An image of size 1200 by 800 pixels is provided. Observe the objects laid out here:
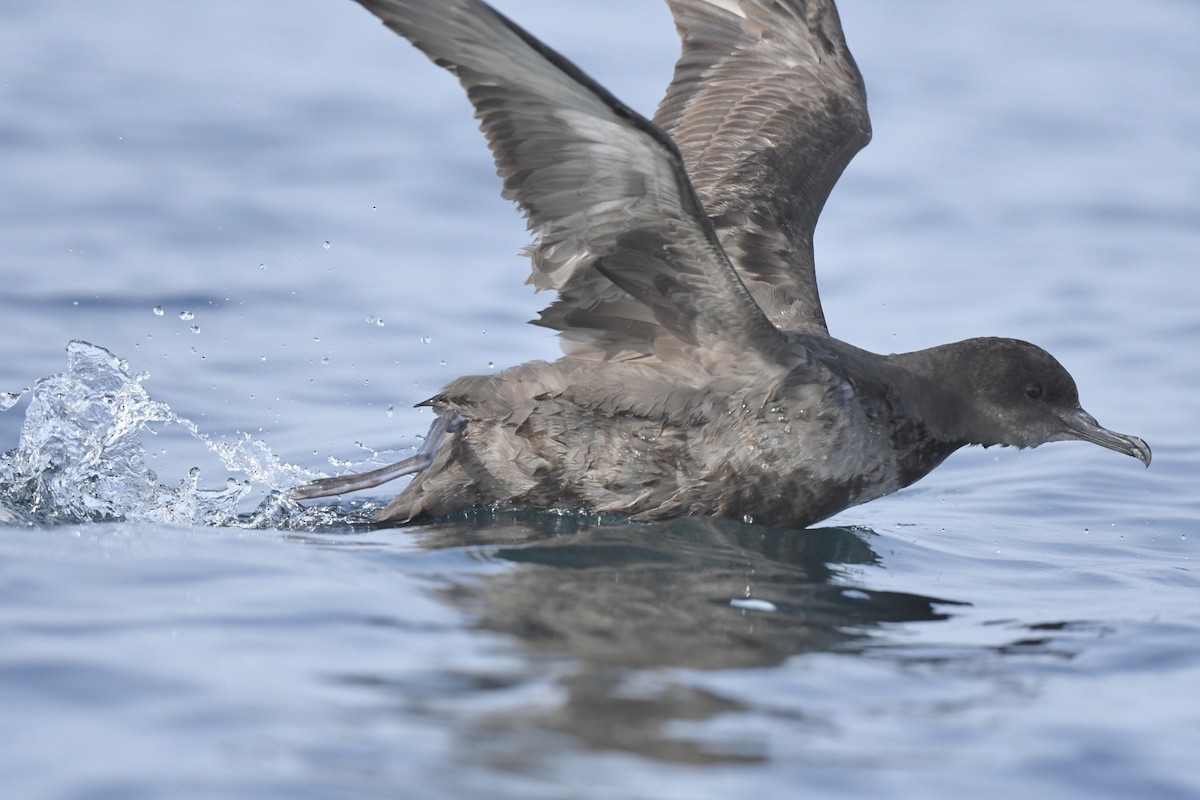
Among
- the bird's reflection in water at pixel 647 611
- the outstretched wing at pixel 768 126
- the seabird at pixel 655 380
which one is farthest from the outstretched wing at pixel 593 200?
the outstretched wing at pixel 768 126

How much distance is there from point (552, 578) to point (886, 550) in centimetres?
200

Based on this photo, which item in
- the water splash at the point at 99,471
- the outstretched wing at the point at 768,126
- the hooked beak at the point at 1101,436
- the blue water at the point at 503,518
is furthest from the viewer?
the outstretched wing at the point at 768,126

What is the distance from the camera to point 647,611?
228 inches

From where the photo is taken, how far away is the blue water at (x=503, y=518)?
4566 millimetres

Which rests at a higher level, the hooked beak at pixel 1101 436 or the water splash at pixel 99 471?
the hooked beak at pixel 1101 436

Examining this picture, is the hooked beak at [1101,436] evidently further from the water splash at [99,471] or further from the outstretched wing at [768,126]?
the water splash at [99,471]

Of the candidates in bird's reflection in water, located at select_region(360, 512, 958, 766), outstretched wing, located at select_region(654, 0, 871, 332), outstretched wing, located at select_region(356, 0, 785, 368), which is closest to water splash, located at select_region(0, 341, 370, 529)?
bird's reflection in water, located at select_region(360, 512, 958, 766)

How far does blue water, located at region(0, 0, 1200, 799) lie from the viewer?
457 cm

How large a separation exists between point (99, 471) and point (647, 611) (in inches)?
108

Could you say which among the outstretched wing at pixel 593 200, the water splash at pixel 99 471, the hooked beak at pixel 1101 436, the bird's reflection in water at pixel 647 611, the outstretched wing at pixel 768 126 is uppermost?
the outstretched wing at pixel 768 126

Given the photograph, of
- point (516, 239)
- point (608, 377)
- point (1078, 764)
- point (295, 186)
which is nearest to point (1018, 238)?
point (516, 239)

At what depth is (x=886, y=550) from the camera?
24.7ft

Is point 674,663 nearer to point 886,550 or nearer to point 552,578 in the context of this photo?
point 552,578

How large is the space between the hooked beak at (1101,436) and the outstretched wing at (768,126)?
47.4 inches
